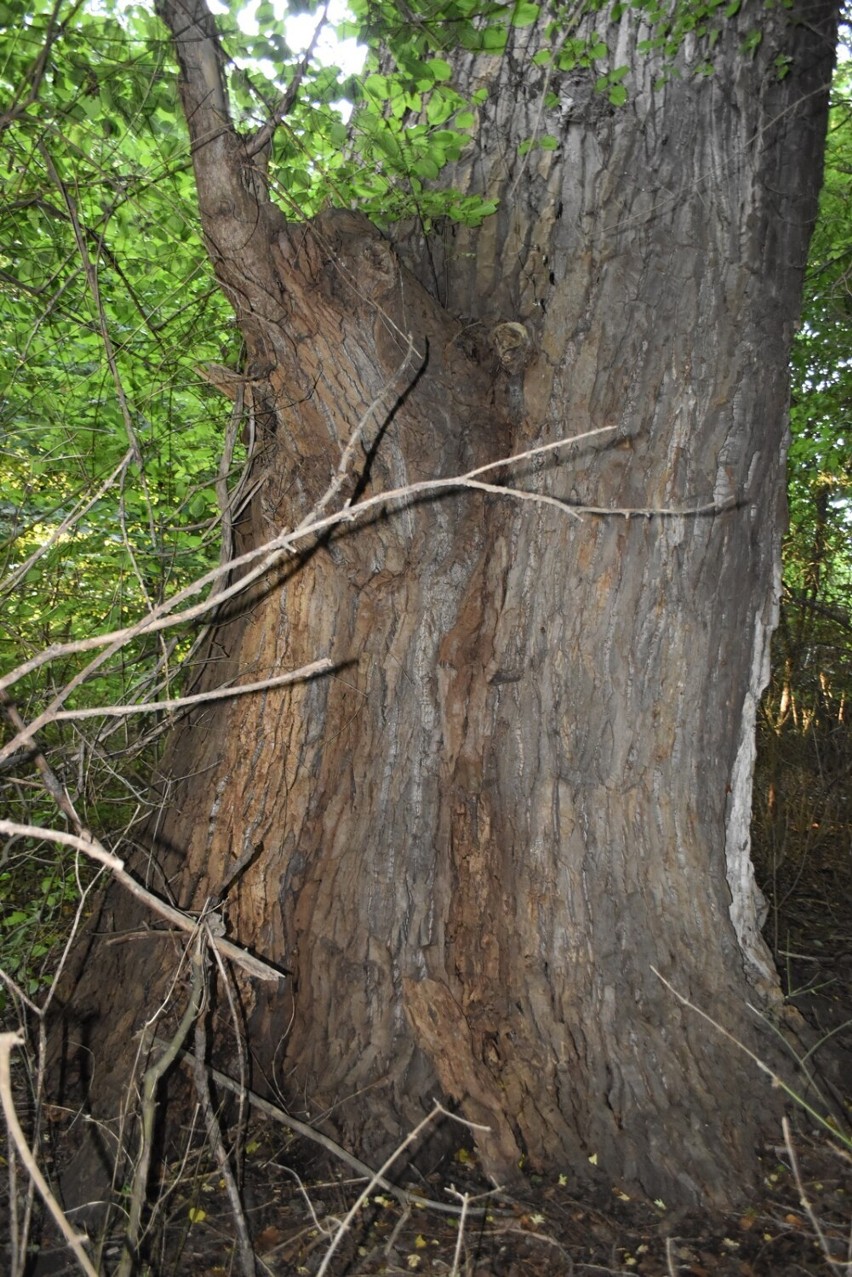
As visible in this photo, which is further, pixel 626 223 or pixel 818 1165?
pixel 626 223

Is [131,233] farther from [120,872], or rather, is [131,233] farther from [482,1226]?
[482,1226]

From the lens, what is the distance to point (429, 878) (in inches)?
97.6

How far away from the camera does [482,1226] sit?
2.05m

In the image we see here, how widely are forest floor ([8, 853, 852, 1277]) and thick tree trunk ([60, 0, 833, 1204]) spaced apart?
0.11m

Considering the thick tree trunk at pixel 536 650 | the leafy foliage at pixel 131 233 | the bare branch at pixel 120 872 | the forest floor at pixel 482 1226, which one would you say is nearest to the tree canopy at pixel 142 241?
the leafy foliage at pixel 131 233

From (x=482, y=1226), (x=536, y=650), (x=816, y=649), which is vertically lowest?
(x=482, y=1226)

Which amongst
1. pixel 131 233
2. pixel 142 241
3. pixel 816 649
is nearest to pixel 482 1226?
pixel 131 233

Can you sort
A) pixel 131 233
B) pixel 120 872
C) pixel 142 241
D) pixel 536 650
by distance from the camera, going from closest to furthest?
pixel 120 872, pixel 536 650, pixel 131 233, pixel 142 241

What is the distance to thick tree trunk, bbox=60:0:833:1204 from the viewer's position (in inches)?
90.5

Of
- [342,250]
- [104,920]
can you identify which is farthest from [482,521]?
[104,920]

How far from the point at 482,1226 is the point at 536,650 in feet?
4.73

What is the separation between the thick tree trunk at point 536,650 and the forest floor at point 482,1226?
0.11 metres

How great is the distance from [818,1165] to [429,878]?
1192 mm

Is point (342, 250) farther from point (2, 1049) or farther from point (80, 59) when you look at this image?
point (2, 1049)
